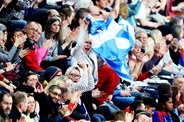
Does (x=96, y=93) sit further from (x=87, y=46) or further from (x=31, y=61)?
(x=31, y=61)

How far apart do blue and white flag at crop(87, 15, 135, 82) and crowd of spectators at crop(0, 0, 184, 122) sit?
0.42ft

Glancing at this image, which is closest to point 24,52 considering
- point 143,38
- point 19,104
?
point 19,104

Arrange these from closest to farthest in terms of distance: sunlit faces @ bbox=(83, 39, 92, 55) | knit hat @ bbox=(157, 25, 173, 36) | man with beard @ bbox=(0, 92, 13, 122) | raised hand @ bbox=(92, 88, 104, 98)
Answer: man with beard @ bbox=(0, 92, 13, 122), raised hand @ bbox=(92, 88, 104, 98), sunlit faces @ bbox=(83, 39, 92, 55), knit hat @ bbox=(157, 25, 173, 36)

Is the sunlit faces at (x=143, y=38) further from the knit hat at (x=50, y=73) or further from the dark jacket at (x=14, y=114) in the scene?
the dark jacket at (x=14, y=114)

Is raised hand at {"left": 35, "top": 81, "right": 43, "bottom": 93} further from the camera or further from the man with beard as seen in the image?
the man with beard

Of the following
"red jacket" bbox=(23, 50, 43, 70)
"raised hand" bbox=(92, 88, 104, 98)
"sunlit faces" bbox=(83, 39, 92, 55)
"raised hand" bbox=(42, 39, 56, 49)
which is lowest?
"raised hand" bbox=(92, 88, 104, 98)

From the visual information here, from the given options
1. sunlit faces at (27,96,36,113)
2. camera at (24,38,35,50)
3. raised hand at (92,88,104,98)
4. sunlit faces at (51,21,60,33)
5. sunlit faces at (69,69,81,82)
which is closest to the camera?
sunlit faces at (27,96,36,113)

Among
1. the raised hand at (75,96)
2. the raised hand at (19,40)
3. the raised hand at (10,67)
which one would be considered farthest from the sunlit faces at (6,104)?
the raised hand at (75,96)

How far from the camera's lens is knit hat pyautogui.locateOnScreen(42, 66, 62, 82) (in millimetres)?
15602

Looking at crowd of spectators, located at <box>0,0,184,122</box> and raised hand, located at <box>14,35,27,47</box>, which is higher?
raised hand, located at <box>14,35,27,47</box>

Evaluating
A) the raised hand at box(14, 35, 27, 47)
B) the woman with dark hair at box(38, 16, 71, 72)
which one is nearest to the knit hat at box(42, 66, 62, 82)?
the woman with dark hair at box(38, 16, 71, 72)

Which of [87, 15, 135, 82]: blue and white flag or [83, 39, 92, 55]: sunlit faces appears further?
[87, 15, 135, 82]: blue and white flag

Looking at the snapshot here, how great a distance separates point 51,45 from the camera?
16.2 m

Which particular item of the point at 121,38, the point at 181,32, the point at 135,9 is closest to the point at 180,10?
the point at 181,32
